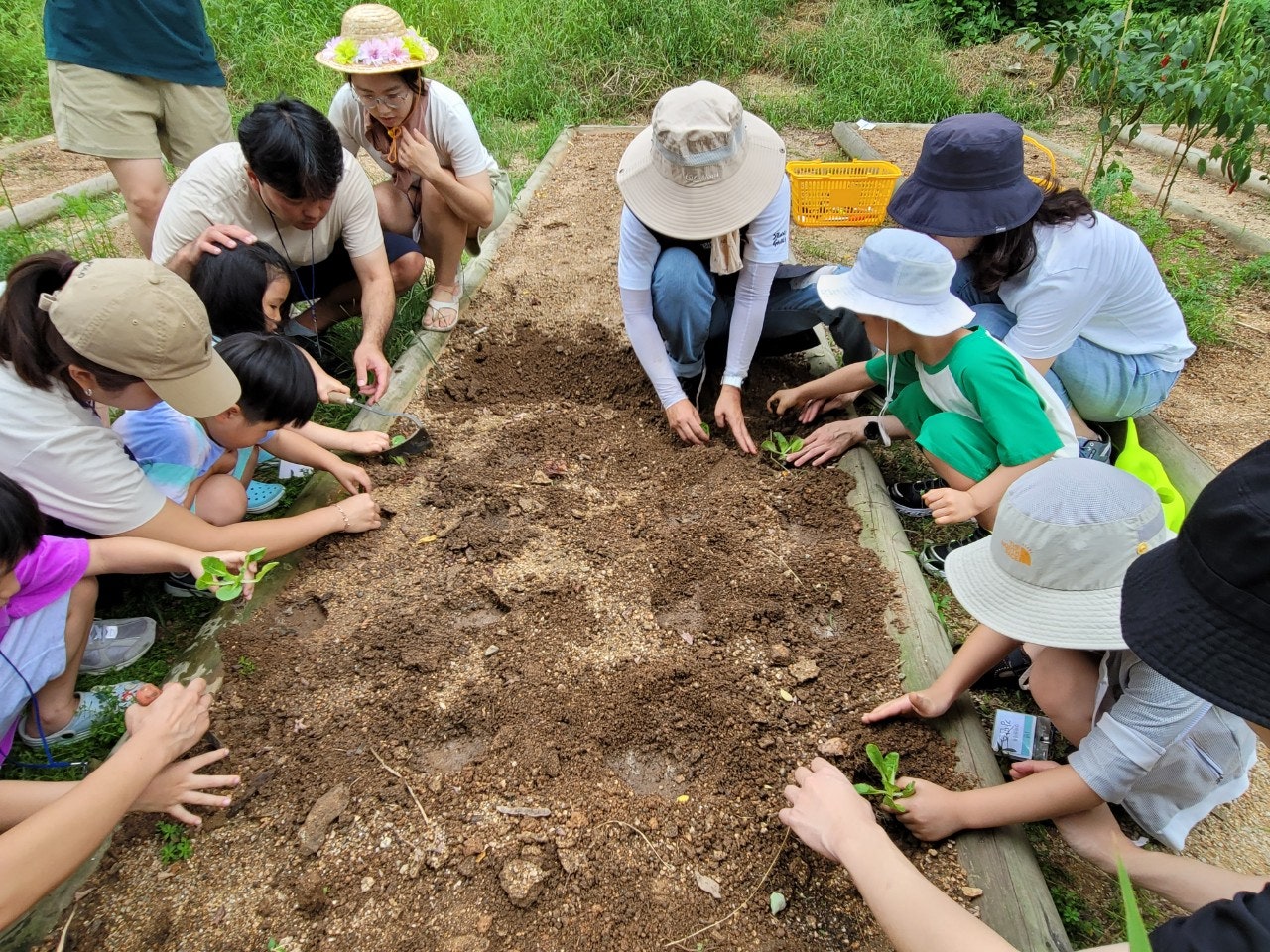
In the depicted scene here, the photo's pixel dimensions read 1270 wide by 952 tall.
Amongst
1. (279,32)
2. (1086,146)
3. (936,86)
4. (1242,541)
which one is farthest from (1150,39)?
(279,32)

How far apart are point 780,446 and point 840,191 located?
7.34 ft

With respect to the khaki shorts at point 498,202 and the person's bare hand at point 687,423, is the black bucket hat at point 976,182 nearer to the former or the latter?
the person's bare hand at point 687,423

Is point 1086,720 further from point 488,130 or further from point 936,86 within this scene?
point 936,86

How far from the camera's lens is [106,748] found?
197cm

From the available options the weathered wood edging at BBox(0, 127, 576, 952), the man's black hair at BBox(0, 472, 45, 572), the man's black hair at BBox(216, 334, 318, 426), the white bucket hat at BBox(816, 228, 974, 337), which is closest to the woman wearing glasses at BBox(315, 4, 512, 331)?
the weathered wood edging at BBox(0, 127, 576, 952)

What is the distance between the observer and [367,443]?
264 cm

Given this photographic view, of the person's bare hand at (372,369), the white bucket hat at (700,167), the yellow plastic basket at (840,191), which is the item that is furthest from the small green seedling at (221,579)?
the yellow plastic basket at (840,191)

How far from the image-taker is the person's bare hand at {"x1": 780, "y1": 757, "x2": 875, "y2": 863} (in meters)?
1.47

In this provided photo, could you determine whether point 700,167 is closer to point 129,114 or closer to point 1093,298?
point 1093,298

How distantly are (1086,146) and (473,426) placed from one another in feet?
17.3

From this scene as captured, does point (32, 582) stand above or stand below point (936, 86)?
above

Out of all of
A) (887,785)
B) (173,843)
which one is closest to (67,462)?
(173,843)

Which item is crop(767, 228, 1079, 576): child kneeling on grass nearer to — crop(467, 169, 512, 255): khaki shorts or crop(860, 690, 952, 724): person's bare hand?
crop(860, 690, 952, 724): person's bare hand

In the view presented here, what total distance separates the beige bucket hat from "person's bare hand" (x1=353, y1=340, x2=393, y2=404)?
0.97m
